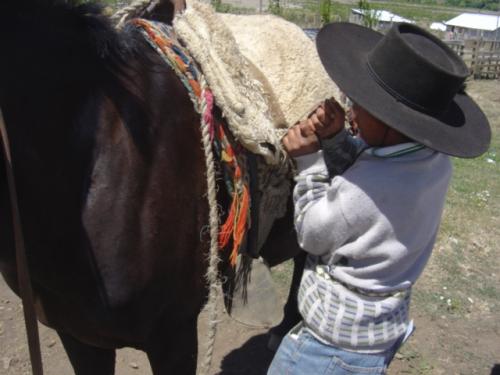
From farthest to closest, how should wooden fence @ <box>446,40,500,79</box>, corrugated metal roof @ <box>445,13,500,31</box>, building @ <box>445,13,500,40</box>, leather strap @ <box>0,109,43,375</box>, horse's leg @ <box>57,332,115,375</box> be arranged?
corrugated metal roof @ <box>445,13,500,31</box> < building @ <box>445,13,500,40</box> < wooden fence @ <box>446,40,500,79</box> < horse's leg @ <box>57,332,115,375</box> < leather strap @ <box>0,109,43,375</box>

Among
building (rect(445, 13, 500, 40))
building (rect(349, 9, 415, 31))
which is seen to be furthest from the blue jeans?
building (rect(445, 13, 500, 40))

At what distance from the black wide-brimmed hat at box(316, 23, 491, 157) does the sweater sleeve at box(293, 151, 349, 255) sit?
0.70 feet

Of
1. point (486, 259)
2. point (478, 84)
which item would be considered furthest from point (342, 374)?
point (478, 84)

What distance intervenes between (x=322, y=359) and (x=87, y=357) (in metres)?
0.87

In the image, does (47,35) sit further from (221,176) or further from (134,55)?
(221,176)

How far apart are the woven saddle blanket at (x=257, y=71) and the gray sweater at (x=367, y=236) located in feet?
0.81

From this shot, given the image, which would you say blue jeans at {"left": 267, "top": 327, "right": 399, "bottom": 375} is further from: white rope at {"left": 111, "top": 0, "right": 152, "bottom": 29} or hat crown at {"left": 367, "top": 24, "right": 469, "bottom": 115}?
white rope at {"left": 111, "top": 0, "right": 152, "bottom": 29}

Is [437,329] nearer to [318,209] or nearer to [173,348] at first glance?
[173,348]

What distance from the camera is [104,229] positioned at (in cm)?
138

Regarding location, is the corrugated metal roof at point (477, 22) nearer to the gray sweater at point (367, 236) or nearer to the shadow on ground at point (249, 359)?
the shadow on ground at point (249, 359)

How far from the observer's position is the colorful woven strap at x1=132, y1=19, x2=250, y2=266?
5.09ft

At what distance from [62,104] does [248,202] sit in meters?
0.62

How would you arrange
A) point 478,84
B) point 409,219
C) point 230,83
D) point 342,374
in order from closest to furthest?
point 409,219 < point 342,374 < point 230,83 < point 478,84

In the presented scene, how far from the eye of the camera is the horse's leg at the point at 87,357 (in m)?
1.84
